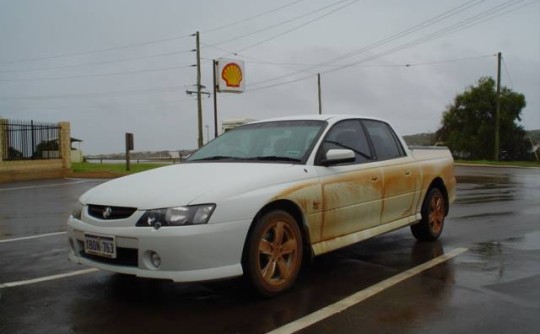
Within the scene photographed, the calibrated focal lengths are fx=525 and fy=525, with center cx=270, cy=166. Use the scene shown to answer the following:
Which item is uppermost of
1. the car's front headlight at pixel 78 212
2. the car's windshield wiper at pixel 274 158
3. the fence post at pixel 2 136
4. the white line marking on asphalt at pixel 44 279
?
the fence post at pixel 2 136

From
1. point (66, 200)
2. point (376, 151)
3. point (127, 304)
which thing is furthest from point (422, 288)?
point (66, 200)

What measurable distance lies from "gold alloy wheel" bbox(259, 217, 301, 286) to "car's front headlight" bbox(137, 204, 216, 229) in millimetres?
583

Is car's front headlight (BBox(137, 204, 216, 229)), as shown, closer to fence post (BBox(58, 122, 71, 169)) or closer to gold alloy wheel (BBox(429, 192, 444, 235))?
gold alloy wheel (BBox(429, 192, 444, 235))

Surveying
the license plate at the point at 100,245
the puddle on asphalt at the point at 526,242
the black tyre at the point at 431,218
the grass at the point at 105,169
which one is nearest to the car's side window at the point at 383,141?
the black tyre at the point at 431,218

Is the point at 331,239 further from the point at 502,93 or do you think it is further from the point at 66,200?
the point at 502,93

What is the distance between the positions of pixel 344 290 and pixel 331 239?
0.57m

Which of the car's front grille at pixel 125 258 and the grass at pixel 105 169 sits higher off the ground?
the grass at pixel 105 169

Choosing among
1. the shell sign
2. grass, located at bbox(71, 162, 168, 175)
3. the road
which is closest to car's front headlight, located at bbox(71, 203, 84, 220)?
the road

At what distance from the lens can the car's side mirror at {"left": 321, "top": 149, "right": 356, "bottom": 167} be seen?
496 cm

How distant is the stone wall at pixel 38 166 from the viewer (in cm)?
2069

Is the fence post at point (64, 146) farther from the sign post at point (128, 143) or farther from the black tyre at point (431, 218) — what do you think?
the black tyre at point (431, 218)

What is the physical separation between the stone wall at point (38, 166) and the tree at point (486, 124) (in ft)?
141

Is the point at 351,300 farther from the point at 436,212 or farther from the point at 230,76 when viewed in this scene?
the point at 230,76

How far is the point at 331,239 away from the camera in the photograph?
510 cm
